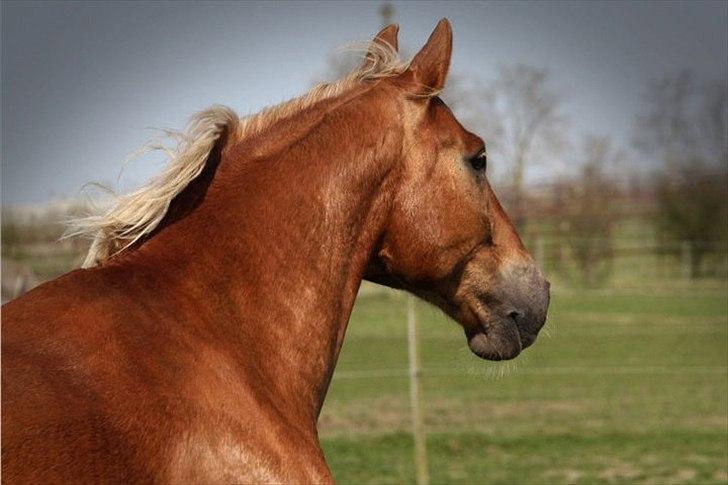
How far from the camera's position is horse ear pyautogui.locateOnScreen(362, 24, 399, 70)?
3.25m

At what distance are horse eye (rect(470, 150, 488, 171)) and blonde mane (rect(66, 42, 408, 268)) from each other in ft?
2.06

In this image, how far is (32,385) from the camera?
2162 millimetres

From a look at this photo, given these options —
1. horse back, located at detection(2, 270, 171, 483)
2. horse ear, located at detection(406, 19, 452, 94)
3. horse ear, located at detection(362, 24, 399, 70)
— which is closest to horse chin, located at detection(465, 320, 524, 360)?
horse ear, located at detection(406, 19, 452, 94)

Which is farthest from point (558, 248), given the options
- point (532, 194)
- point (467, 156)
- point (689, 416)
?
point (467, 156)

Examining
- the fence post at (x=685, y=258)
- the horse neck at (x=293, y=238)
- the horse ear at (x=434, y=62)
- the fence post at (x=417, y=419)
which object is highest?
the horse ear at (x=434, y=62)

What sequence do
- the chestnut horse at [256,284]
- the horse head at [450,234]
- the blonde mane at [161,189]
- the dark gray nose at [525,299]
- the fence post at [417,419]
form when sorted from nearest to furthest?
the chestnut horse at [256,284]
the blonde mane at [161,189]
the horse head at [450,234]
the dark gray nose at [525,299]
the fence post at [417,419]

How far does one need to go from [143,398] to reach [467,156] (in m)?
1.37

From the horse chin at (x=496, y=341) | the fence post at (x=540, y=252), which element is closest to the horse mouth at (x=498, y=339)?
the horse chin at (x=496, y=341)

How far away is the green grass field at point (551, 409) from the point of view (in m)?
8.69

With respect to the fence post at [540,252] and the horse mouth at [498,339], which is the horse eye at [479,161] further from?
the fence post at [540,252]

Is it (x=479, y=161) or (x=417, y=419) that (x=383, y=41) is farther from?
(x=417, y=419)

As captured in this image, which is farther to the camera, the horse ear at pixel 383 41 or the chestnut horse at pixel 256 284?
the horse ear at pixel 383 41

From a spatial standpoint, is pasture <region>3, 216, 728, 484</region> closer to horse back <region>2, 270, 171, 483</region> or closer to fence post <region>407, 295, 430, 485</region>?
fence post <region>407, 295, 430, 485</region>

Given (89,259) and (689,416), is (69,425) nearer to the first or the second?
(89,259)
